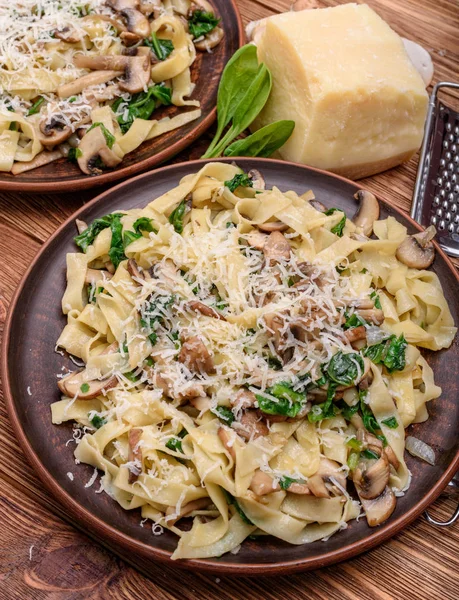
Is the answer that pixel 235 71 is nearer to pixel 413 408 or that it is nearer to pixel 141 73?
pixel 141 73

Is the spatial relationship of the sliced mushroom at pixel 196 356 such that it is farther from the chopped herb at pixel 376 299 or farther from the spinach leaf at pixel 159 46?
the spinach leaf at pixel 159 46

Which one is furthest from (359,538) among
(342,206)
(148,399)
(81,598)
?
(342,206)

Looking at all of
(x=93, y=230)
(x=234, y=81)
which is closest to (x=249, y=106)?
(x=234, y=81)

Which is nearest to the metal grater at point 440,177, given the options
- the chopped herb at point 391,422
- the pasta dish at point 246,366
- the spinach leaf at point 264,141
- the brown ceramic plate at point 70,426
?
the brown ceramic plate at point 70,426

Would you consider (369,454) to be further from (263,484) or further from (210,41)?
(210,41)

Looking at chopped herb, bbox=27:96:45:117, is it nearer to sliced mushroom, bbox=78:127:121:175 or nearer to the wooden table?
sliced mushroom, bbox=78:127:121:175

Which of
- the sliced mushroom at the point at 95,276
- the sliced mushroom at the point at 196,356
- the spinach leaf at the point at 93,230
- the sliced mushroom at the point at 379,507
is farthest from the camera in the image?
the spinach leaf at the point at 93,230
